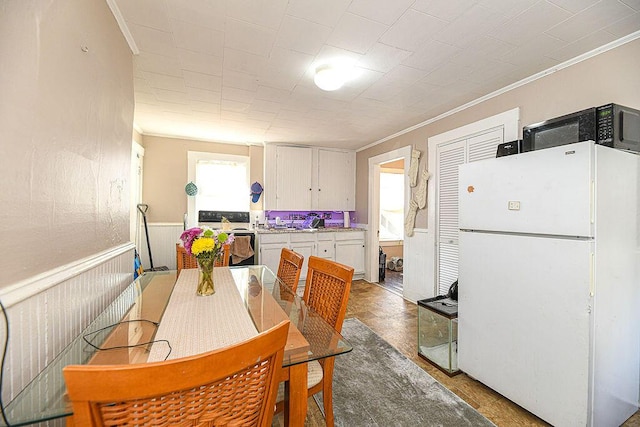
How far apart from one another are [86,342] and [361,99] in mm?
2830

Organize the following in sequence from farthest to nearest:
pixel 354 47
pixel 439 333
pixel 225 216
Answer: pixel 225 216 → pixel 439 333 → pixel 354 47

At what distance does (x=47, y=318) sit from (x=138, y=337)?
31cm

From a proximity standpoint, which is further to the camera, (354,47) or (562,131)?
(354,47)

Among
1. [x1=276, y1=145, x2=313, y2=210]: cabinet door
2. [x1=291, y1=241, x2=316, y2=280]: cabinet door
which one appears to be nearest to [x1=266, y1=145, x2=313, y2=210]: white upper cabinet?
[x1=276, y1=145, x2=313, y2=210]: cabinet door

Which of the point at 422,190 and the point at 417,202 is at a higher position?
the point at 422,190

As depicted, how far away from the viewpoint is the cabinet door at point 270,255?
4330 mm

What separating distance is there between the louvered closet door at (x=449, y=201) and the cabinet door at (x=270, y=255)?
235 centimetres

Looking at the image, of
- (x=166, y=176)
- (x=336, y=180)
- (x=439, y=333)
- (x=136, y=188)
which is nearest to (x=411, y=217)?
(x=439, y=333)

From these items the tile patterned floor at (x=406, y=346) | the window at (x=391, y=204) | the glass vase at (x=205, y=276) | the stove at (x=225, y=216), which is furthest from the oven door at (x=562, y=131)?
the window at (x=391, y=204)

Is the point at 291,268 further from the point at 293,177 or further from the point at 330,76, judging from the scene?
the point at 293,177

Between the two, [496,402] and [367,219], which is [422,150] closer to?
[367,219]

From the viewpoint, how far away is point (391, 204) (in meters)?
6.13

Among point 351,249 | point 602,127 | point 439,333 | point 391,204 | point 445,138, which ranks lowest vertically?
point 439,333

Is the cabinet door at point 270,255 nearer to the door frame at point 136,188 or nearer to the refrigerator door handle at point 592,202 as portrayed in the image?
the door frame at point 136,188
